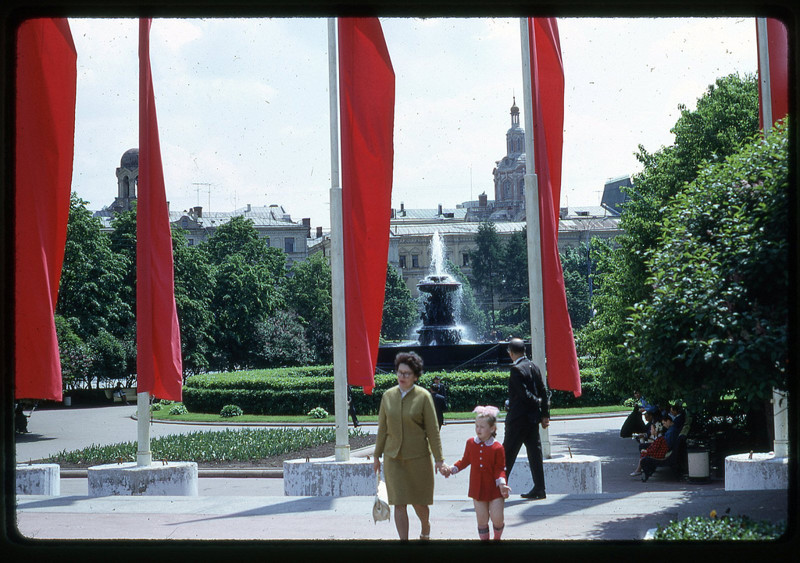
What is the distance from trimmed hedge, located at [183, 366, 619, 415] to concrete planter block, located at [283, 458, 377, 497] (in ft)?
55.1

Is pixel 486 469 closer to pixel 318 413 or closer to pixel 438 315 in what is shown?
pixel 318 413

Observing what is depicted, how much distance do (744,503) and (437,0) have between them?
5680 mm

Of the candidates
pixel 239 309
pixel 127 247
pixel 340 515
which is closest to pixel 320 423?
pixel 340 515

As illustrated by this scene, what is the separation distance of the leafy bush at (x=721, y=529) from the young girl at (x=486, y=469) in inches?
51.5

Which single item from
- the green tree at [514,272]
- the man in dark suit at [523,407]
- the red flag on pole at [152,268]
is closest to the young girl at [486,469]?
the man in dark suit at [523,407]

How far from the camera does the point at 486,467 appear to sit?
7664 millimetres

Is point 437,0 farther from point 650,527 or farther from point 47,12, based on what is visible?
point 650,527

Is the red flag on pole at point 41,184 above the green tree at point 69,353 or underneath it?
above

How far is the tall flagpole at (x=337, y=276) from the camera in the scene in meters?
12.1

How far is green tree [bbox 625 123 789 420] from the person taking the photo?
290 inches

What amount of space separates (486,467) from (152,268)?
6.16 metres

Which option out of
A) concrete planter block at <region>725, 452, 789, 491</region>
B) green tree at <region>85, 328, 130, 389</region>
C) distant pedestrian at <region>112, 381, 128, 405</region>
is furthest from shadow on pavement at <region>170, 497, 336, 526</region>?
distant pedestrian at <region>112, 381, 128, 405</region>

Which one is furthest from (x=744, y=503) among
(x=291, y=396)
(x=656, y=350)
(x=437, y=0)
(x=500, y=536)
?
(x=291, y=396)

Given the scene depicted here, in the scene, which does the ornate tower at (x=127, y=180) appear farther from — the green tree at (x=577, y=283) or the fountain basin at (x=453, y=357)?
the fountain basin at (x=453, y=357)
